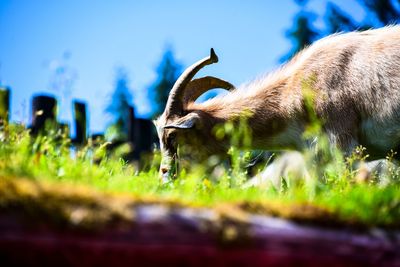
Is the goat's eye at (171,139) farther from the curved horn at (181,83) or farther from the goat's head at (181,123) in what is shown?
the curved horn at (181,83)

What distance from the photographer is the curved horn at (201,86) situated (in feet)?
25.2

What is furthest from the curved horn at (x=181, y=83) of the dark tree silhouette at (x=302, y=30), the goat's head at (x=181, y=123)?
the dark tree silhouette at (x=302, y=30)

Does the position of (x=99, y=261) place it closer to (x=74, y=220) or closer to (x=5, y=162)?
(x=74, y=220)

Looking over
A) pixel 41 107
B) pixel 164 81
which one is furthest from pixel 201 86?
pixel 164 81

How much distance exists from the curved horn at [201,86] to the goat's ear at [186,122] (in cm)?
67

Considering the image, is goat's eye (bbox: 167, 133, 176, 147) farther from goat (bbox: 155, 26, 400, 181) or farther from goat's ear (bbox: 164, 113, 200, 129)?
goat's ear (bbox: 164, 113, 200, 129)

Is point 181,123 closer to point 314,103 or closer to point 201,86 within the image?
point 201,86

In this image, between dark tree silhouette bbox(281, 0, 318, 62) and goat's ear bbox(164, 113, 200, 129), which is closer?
goat's ear bbox(164, 113, 200, 129)

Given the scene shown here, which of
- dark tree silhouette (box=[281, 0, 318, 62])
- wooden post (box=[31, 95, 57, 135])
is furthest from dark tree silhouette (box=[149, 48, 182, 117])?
wooden post (box=[31, 95, 57, 135])

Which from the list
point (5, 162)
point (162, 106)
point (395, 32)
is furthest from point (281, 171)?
point (162, 106)

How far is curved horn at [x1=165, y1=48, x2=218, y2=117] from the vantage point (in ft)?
23.2

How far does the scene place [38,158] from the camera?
3.71 meters

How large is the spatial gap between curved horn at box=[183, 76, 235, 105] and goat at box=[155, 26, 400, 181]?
0.02m

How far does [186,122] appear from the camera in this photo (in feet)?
22.3
